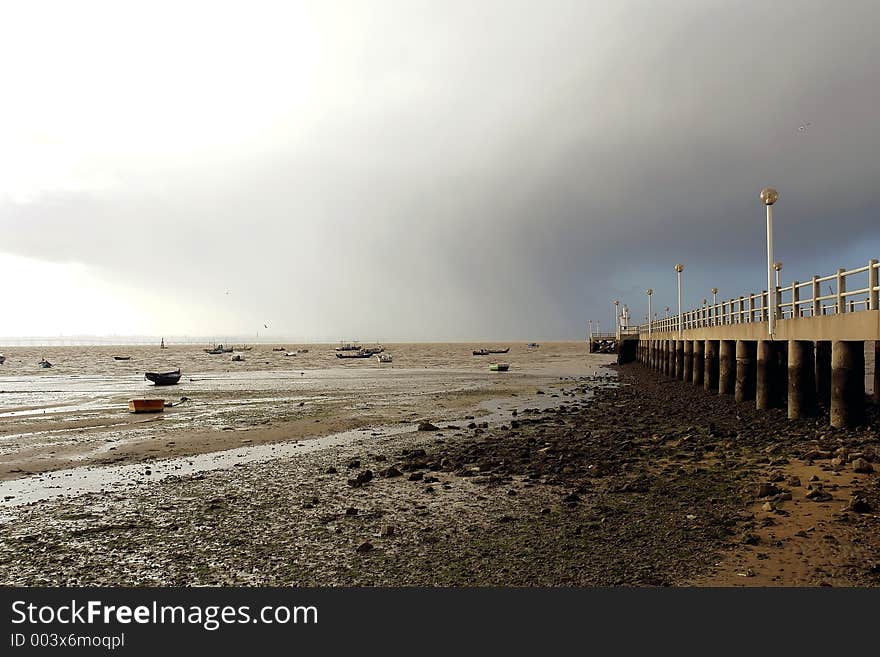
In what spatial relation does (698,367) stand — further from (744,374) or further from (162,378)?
(162,378)

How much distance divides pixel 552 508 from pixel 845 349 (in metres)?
11.4

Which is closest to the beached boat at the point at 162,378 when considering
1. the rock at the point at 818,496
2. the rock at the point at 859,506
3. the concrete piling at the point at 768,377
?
the concrete piling at the point at 768,377

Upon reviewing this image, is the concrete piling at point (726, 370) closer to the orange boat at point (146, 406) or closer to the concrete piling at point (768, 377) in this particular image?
the concrete piling at point (768, 377)

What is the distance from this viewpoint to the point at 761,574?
7051 millimetres

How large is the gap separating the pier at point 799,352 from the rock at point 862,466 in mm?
3902

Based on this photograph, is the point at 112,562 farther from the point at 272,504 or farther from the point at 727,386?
the point at 727,386

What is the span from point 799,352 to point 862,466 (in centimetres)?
855

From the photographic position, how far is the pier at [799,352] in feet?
54.2

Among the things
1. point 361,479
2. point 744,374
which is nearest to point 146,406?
point 361,479

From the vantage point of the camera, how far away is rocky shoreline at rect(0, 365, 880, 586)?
7.50 metres

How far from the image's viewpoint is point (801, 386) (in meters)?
19.3

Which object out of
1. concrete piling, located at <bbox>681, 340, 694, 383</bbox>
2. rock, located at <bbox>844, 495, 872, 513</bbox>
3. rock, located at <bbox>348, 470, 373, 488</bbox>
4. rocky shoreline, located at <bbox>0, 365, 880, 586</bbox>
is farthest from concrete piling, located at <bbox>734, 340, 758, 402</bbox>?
rock, located at <bbox>348, 470, 373, 488</bbox>

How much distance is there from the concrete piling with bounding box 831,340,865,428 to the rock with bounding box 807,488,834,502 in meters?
8.06

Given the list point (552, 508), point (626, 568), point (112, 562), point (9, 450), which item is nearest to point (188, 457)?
point (9, 450)
